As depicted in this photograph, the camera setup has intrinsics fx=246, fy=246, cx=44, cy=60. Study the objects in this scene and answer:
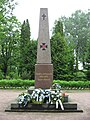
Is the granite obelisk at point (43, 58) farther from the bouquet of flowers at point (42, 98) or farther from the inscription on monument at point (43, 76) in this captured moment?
the bouquet of flowers at point (42, 98)

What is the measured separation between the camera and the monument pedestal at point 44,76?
34.2 feet

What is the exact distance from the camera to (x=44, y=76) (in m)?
10.4

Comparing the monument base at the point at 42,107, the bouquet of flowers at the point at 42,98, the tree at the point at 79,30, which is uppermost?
the tree at the point at 79,30

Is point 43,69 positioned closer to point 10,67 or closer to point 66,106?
point 66,106

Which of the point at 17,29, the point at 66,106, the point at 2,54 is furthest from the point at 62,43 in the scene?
the point at 66,106

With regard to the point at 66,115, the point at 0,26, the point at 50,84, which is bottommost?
the point at 66,115

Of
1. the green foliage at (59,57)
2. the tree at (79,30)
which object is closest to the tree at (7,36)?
the green foliage at (59,57)

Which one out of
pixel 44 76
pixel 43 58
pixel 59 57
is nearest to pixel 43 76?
pixel 44 76

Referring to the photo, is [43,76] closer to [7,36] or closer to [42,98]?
[42,98]

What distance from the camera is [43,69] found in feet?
34.3

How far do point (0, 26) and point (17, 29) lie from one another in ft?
13.3

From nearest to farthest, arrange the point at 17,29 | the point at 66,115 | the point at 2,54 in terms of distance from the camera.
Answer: the point at 66,115
the point at 17,29
the point at 2,54

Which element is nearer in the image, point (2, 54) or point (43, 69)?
point (43, 69)

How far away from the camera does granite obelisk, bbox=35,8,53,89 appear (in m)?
10.4
